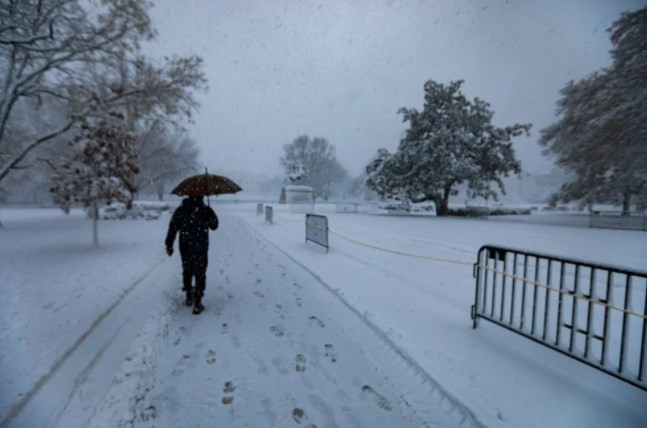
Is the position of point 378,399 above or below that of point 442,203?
below

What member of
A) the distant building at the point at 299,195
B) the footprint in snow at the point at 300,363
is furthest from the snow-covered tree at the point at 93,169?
the distant building at the point at 299,195

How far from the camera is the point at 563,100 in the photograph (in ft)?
69.9

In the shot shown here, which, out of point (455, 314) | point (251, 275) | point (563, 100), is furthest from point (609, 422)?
point (563, 100)

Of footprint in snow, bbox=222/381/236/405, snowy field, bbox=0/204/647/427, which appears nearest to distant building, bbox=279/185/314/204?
snowy field, bbox=0/204/647/427

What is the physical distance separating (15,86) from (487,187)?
3104 centimetres

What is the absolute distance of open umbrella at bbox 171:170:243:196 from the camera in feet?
15.3

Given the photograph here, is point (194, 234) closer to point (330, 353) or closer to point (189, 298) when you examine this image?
point (189, 298)

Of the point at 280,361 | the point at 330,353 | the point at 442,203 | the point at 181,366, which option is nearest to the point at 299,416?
the point at 280,361

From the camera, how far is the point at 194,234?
15.5ft

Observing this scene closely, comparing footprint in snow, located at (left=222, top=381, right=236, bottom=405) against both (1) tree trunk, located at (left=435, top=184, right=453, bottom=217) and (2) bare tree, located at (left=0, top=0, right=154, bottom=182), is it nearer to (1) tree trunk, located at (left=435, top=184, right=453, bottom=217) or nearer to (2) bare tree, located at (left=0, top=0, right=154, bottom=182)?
(2) bare tree, located at (left=0, top=0, right=154, bottom=182)

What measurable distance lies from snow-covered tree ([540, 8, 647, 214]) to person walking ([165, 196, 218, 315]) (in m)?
8.41

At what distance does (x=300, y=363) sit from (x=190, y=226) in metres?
2.90

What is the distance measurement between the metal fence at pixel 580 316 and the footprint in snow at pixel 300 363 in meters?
2.64

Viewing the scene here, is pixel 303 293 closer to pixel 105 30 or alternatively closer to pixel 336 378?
pixel 336 378
